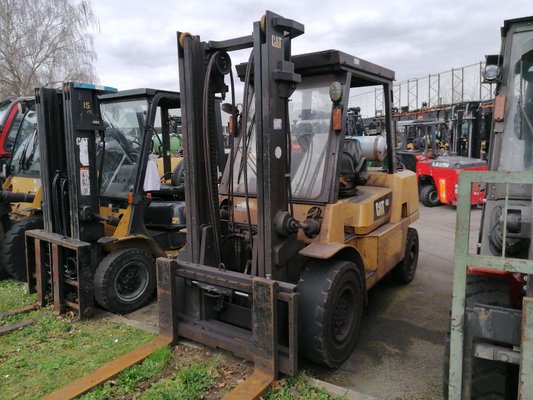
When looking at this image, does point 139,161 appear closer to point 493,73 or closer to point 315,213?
point 315,213

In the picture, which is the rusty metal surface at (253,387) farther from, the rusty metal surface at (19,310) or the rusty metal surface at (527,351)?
the rusty metal surface at (19,310)

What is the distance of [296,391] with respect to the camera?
3.02 metres

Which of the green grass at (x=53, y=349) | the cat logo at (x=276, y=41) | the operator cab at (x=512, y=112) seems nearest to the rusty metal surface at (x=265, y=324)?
the green grass at (x=53, y=349)

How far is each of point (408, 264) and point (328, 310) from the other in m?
2.69

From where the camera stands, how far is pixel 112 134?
5.29 m

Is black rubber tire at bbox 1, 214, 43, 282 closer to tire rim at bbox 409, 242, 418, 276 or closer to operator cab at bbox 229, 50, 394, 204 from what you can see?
operator cab at bbox 229, 50, 394, 204

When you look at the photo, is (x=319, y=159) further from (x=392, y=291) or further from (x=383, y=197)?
(x=392, y=291)

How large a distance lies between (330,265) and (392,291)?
231 cm

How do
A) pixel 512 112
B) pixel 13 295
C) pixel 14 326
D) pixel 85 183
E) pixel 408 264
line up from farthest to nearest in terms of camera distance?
pixel 408 264
pixel 13 295
pixel 85 183
pixel 14 326
pixel 512 112

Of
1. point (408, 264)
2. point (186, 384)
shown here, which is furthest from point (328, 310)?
point (408, 264)

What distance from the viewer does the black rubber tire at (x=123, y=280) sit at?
4570mm

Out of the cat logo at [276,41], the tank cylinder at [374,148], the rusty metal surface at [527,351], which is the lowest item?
the rusty metal surface at [527,351]

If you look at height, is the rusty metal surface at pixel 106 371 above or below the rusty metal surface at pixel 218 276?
below

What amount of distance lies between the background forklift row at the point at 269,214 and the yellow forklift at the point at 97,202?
0.02 m
